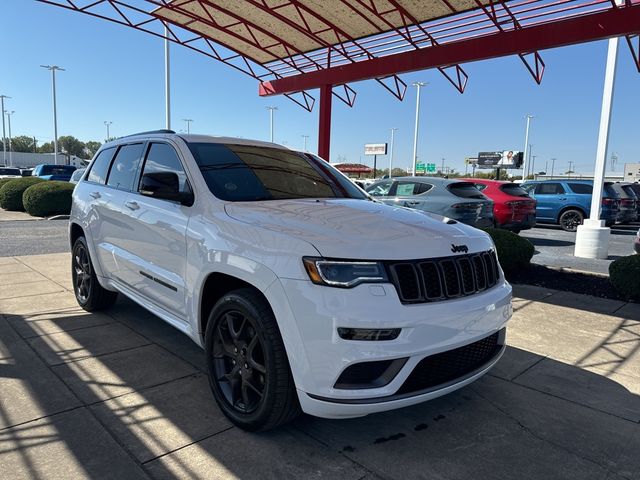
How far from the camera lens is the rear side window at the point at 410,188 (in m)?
9.98

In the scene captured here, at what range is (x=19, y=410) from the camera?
9.86ft

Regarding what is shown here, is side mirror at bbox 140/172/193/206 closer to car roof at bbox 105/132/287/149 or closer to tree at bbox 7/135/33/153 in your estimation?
car roof at bbox 105/132/287/149

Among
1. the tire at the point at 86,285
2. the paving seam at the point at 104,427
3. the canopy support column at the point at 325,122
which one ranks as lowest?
the paving seam at the point at 104,427

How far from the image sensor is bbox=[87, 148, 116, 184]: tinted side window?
489 cm

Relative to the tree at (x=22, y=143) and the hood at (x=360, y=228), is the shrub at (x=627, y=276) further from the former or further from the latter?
the tree at (x=22, y=143)

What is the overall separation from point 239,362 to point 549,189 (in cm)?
1573

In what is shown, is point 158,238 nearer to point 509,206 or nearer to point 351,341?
point 351,341

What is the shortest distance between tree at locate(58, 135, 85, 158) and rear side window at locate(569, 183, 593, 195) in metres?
138

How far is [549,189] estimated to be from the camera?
1598 cm

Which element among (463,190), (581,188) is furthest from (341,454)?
(581,188)

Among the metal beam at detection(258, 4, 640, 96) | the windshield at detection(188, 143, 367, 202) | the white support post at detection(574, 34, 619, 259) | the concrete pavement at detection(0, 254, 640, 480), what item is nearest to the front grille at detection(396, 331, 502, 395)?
the concrete pavement at detection(0, 254, 640, 480)

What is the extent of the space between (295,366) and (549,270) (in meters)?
6.35

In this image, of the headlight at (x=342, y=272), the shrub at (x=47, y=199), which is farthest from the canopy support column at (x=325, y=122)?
the headlight at (x=342, y=272)

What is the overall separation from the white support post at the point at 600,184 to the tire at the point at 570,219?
6101 millimetres
